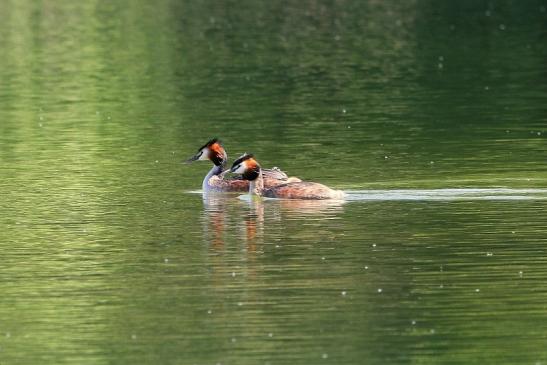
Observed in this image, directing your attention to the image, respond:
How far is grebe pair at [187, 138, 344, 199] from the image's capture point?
19.5 metres

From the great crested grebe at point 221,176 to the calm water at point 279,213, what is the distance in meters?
0.36

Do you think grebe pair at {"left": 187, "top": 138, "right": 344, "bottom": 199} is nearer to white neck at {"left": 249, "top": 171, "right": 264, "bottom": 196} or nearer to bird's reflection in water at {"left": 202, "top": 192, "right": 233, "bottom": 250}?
white neck at {"left": 249, "top": 171, "right": 264, "bottom": 196}

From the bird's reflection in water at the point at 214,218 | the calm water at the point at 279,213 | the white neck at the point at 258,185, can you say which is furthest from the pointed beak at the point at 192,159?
the white neck at the point at 258,185

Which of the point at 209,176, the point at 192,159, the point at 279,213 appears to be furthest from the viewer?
the point at 192,159

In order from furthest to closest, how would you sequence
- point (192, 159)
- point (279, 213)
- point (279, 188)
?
1. point (192, 159)
2. point (279, 188)
3. point (279, 213)

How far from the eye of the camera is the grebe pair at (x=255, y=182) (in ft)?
63.8

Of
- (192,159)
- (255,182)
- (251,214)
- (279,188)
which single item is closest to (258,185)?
(255,182)

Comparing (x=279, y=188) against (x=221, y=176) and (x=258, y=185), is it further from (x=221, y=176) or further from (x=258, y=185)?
(x=221, y=176)

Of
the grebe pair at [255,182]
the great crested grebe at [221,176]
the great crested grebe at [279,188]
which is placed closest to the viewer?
the great crested grebe at [279,188]

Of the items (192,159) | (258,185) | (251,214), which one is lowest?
(251,214)

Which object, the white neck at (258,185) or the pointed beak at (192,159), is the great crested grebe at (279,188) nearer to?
the white neck at (258,185)

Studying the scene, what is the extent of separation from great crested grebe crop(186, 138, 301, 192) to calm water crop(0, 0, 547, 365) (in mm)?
359

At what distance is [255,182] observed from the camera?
20500 millimetres

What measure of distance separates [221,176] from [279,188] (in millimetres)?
1584
